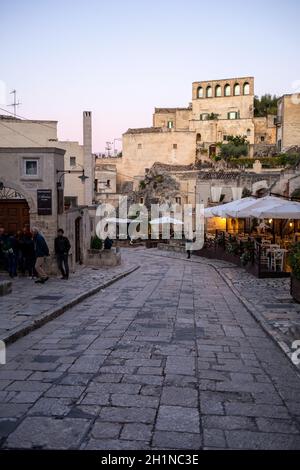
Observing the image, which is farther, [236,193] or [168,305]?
[236,193]

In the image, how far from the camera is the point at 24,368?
636cm

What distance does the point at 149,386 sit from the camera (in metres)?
5.63

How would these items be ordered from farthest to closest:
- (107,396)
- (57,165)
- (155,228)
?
(155,228)
(57,165)
(107,396)

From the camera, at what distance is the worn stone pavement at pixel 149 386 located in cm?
443

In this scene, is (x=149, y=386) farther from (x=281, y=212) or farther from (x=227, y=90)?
(x=227, y=90)

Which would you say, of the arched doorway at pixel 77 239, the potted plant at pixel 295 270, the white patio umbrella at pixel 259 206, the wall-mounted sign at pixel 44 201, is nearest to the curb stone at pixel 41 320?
the wall-mounted sign at pixel 44 201

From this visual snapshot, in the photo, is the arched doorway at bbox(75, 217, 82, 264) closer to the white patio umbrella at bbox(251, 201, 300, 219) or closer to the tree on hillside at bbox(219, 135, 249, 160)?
the white patio umbrella at bbox(251, 201, 300, 219)

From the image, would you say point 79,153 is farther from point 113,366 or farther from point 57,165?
point 113,366

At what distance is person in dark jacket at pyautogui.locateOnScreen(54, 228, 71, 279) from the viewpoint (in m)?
14.6

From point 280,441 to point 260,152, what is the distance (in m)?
61.5

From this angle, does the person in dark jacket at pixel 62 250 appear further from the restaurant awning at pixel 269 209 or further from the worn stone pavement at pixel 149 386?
the restaurant awning at pixel 269 209

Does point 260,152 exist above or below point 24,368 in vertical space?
above

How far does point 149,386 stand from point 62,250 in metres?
9.53
